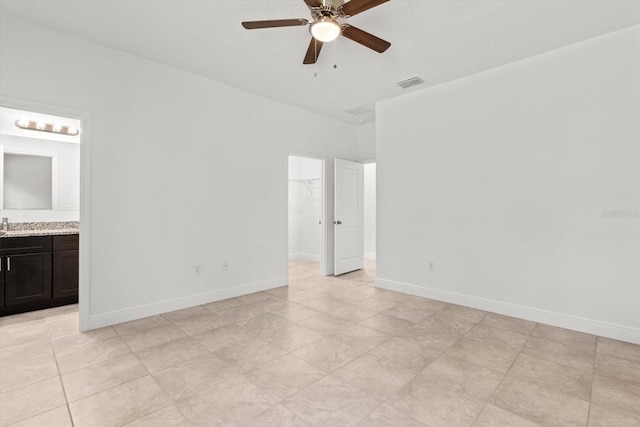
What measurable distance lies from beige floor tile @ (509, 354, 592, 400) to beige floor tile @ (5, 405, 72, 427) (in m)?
2.98

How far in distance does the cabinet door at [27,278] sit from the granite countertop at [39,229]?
25 centimetres

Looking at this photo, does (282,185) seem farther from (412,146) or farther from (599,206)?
(599,206)

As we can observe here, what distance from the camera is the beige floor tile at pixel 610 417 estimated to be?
1746 millimetres

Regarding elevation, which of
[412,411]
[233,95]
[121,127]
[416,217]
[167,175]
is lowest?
[412,411]

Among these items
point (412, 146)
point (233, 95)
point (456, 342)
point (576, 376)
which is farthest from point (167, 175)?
point (576, 376)

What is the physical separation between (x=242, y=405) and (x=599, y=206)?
365cm

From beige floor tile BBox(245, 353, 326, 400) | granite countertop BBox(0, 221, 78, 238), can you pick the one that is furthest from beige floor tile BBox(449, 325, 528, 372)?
granite countertop BBox(0, 221, 78, 238)

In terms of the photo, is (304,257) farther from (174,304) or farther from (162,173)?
(162,173)

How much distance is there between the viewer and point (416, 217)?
4.33 metres

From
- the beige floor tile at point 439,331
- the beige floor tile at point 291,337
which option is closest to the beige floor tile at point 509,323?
the beige floor tile at point 439,331

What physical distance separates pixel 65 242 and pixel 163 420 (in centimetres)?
313

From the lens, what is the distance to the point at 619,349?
2.68 metres

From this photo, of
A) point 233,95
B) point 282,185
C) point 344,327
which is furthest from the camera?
point 282,185

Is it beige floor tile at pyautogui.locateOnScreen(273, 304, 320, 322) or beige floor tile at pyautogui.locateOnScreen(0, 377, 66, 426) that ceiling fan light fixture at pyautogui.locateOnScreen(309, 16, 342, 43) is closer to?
beige floor tile at pyautogui.locateOnScreen(273, 304, 320, 322)
